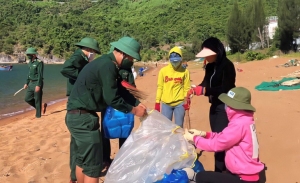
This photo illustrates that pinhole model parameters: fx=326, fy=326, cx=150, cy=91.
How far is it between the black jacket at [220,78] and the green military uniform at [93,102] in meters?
0.98

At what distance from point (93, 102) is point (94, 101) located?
13mm

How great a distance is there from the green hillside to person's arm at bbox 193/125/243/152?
6542 cm

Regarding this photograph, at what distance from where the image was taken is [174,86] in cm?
448

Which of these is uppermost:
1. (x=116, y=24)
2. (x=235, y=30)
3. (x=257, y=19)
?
(x=116, y=24)

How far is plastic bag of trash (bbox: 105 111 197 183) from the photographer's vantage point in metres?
2.76

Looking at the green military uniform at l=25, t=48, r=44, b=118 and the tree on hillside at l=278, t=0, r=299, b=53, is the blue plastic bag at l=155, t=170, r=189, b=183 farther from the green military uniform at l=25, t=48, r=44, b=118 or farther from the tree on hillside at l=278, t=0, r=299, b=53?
the tree on hillside at l=278, t=0, r=299, b=53

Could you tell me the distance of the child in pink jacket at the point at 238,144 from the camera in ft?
8.71

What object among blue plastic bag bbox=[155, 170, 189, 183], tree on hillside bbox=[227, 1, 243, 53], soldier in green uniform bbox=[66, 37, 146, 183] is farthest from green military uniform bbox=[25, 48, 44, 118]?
tree on hillside bbox=[227, 1, 243, 53]

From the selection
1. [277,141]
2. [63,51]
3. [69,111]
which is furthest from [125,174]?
[63,51]

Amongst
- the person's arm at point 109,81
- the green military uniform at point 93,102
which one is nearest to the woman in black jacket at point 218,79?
the green military uniform at point 93,102

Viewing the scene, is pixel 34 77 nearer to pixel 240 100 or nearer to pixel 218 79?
pixel 218 79

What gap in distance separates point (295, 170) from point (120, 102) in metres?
2.35

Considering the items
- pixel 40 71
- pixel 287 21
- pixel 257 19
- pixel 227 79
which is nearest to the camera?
pixel 227 79

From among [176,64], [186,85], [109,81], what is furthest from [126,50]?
[186,85]
